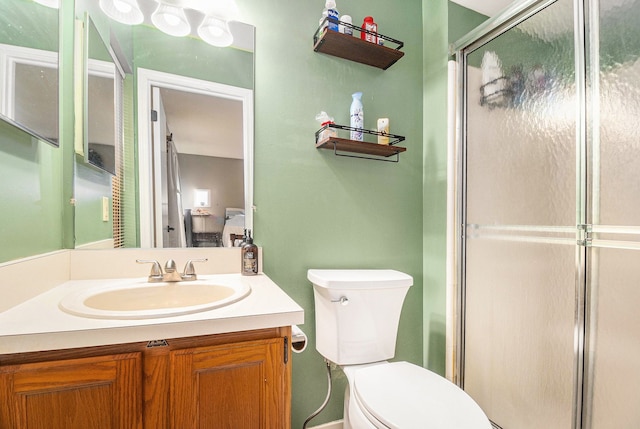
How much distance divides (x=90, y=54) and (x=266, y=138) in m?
0.74

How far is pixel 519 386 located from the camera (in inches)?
52.9

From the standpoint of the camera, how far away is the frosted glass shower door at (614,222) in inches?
38.8

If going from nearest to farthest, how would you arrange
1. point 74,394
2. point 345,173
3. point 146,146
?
point 74,394 < point 146,146 < point 345,173

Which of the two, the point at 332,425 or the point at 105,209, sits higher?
the point at 105,209

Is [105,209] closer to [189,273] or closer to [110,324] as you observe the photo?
[189,273]

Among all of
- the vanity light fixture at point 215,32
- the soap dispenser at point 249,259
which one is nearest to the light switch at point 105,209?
the soap dispenser at point 249,259

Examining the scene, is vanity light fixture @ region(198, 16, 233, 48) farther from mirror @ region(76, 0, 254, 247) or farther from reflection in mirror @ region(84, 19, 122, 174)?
reflection in mirror @ region(84, 19, 122, 174)

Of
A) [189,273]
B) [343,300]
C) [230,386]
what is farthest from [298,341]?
[189,273]

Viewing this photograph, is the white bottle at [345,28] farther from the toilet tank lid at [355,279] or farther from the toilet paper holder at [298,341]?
the toilet paper holder at [298,341]

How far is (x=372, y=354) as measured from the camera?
1333 mm

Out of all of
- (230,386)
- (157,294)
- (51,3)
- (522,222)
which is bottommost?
(230,386)

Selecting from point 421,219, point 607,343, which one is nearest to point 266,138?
point 421,219

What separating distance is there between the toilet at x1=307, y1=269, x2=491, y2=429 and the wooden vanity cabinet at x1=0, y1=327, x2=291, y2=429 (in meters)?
0.36

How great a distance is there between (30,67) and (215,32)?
686mm
